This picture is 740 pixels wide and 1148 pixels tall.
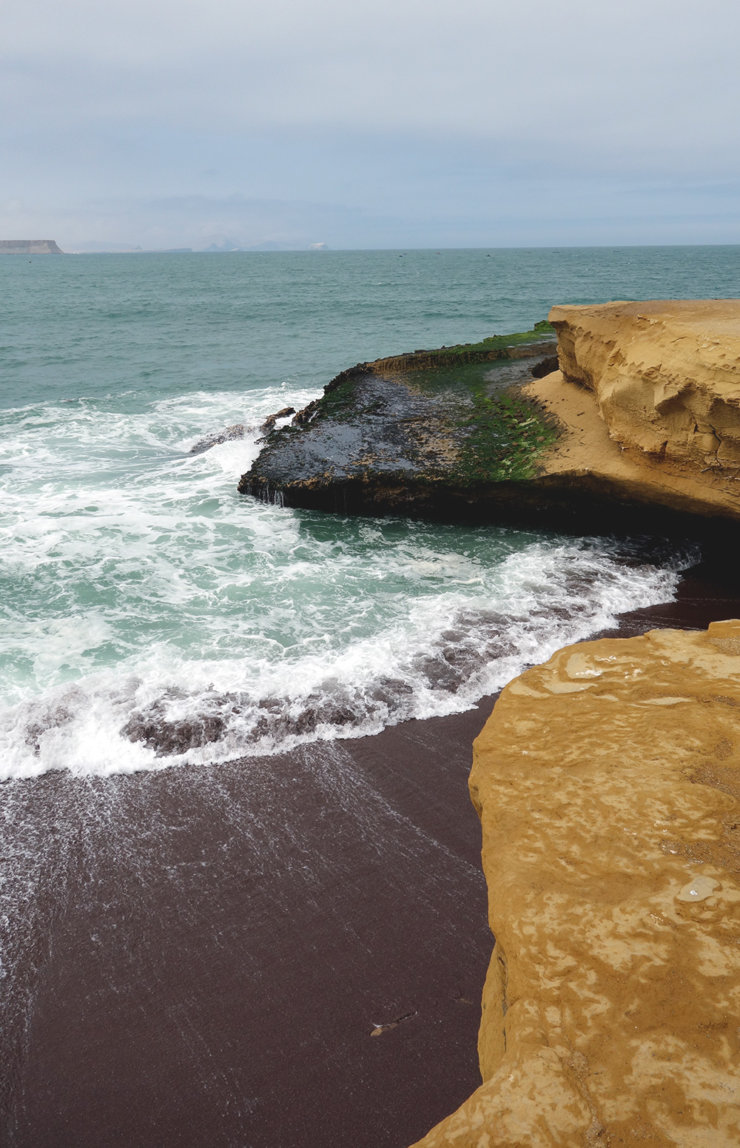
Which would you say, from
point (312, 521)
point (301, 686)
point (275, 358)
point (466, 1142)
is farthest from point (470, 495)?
point (275, 358)

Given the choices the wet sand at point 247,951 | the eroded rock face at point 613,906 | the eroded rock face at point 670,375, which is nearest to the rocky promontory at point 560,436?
the eroded rock face at point 670,375

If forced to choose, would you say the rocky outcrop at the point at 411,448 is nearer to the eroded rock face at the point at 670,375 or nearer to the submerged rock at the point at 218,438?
the eroded rock face at the point at 670,375

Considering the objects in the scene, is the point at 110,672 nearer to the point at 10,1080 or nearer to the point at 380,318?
the point at 10,1080

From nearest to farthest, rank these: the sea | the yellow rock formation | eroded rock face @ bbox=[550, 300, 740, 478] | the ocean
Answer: the ocean
the sea
eroded rock face @ bbox=[550, 300, 740, 478]
the yellow rock formation

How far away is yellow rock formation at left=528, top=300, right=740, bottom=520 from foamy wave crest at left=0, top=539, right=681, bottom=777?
1.52 meters

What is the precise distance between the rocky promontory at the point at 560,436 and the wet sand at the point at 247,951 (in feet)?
17.2

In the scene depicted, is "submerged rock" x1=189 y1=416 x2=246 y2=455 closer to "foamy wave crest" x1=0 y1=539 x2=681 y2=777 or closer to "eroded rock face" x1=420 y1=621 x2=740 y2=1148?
"foamy wave crest" x1=0 y1=539 x2=681 y2=777

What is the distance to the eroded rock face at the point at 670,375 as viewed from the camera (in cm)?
788

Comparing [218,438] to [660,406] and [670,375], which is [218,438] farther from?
[670,375]

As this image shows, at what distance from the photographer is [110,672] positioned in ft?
22.9

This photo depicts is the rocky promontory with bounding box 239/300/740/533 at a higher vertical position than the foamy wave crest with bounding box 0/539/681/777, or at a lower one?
higher

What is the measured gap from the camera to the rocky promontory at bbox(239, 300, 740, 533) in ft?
27.5

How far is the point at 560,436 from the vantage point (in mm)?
10742

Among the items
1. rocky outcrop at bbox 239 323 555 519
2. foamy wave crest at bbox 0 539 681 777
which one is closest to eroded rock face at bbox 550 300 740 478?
rocky outcrop at bbox 239 323 555 519
